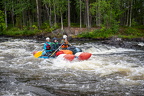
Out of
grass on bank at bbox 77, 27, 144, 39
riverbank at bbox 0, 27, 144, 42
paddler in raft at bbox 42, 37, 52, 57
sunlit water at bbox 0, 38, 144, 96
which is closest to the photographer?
sunlit water at bbox 0, 38, 144, 96

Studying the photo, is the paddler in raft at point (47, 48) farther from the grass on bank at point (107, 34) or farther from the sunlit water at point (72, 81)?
the grass on bank at point (107, 34)

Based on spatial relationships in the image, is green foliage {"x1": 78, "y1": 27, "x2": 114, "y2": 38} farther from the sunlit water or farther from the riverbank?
the sunlit water

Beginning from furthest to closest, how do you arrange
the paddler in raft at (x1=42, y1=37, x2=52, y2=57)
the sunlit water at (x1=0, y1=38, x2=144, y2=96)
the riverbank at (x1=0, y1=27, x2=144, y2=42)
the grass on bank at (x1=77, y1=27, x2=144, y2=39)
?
the grass on bank at (x1=77, y1=27, x2=144, y2=39)
the riverbank at (x1=0, y1=27, x2=144, y2=42)
the paddler in raft at (x1=42, y1=37, x2=52, y2=57)
the sunlit water at (x1=0, y1=38, x2=144, y2=96)

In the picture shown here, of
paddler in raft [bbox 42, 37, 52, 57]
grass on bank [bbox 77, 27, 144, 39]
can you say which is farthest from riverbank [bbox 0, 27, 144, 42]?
paddler in raft [bbox 42, 37, 52, 57]

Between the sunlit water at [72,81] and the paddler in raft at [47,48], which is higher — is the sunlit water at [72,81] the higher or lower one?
the lower one

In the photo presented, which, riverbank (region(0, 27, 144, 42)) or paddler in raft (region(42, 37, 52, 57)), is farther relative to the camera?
riverbank (region(0, 27, 144, 42))

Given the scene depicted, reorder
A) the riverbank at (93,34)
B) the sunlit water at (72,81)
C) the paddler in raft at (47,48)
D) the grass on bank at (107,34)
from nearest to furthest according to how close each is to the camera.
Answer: the sunlit water at (72,81) → the paddler in raft at (47,48) → the riverbank at (93,34) → the grass on bank at (107,34)

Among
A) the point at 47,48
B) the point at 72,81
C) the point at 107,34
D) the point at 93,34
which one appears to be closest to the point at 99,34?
the point at 93,34

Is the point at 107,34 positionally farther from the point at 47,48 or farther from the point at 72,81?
the point at 72,81

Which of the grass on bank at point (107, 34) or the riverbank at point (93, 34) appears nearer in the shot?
the riverbank at point (93, 34)

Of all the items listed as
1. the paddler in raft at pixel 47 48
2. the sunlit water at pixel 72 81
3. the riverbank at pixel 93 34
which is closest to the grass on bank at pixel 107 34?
Answer: the riverbank at pixel 93 34

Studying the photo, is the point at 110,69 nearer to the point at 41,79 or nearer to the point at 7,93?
the point at 41,79

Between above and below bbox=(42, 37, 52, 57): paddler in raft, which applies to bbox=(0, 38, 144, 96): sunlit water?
below

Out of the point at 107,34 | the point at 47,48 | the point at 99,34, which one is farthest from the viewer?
the point at 99,34
